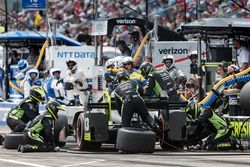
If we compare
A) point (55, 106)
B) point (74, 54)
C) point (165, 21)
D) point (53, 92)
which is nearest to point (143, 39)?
point (53, 92)

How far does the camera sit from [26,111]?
20141mm

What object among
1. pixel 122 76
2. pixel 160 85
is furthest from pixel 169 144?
pixel 122 76

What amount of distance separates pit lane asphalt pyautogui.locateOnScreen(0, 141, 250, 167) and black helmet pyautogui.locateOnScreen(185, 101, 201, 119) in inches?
40.0

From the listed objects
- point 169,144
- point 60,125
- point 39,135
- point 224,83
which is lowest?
point 169,144

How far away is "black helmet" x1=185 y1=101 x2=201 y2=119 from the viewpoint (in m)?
19.4

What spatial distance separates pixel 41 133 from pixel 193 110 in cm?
313

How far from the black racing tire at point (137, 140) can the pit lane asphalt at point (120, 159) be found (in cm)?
23

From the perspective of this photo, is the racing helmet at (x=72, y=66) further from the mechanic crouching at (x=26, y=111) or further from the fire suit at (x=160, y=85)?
the fire suit at (x=160, y=85)

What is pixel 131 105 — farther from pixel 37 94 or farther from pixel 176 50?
pixel 176 50

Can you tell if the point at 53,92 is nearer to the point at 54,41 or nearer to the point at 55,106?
the point at 54,41

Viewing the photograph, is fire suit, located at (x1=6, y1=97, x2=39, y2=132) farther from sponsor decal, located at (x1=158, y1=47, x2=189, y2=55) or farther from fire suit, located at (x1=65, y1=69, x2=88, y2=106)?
sponsor decal, located at (x1=158, y1=47, x2=189, y2=55)

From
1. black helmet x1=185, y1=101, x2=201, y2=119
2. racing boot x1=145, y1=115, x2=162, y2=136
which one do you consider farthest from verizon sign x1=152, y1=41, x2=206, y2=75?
racing boot x1=145, y1=115, x2=162, y2=136

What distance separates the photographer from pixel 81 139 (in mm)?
19094

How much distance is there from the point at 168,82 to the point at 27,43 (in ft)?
44.6
